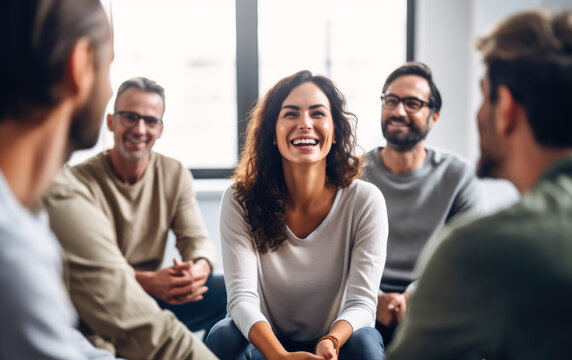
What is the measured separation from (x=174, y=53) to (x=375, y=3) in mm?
1355

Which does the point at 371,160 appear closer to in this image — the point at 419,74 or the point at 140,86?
the point at 419,74

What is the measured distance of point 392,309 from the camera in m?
1.73

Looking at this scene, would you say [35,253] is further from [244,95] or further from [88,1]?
[244,95]

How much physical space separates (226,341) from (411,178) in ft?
3.17

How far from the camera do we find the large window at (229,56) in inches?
126

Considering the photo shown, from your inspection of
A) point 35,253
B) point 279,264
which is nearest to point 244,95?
point 279,264

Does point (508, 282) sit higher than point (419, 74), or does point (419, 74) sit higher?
point (419, 74)

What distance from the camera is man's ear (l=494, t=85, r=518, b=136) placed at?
2.51 feet

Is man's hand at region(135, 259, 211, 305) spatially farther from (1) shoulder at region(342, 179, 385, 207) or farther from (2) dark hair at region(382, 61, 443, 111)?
(2) dark hair at region(382, 61, 443, 111)

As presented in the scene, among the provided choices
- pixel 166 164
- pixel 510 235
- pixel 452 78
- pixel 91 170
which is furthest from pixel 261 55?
pixel 510 235

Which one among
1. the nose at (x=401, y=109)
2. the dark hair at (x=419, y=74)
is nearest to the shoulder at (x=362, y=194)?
the nose at (x=401, y=109)

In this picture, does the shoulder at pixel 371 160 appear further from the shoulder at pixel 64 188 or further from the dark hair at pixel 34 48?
the dark hair at pixel 34 48

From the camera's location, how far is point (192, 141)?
3350mm

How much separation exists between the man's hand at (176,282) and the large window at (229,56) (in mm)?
1427
